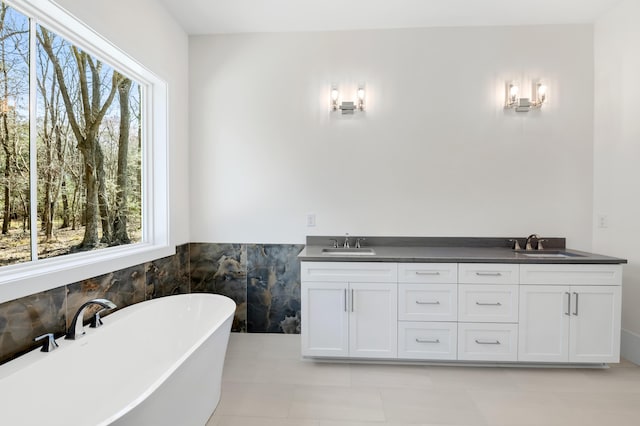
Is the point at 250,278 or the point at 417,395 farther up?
the point at 250,278

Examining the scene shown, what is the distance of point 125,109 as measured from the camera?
2.51 m

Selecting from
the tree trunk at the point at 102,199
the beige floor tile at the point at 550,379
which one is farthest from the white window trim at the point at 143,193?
the beige floor tile at the point at 550,379

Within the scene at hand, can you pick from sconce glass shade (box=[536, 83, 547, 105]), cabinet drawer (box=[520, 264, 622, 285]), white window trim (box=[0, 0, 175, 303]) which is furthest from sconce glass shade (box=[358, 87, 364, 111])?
cabinet drawer (box=[520, 264, 622, 285])

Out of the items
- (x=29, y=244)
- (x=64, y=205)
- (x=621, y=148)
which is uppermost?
(x=621, y=148)

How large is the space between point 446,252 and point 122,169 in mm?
2691

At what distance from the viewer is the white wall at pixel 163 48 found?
6.52ft

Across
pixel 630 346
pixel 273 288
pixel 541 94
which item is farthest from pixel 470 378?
pixel 541 94

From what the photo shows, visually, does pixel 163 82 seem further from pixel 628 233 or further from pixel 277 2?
pixel 628 233

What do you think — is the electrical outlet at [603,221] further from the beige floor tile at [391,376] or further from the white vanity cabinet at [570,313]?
the beige floor tile at [391,376]

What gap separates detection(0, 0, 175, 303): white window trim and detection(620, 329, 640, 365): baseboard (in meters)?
3.87

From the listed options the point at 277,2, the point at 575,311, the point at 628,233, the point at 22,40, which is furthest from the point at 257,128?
the point at 628,233

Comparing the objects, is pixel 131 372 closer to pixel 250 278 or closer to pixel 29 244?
pixel 29 244

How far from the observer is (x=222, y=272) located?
10.2ft

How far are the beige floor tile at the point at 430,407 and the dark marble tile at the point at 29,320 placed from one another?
1.91m
